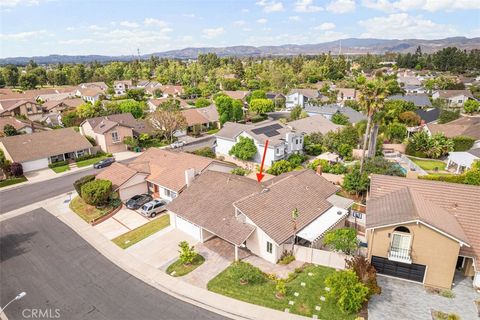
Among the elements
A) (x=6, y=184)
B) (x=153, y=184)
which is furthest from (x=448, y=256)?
(x=6, y=184)

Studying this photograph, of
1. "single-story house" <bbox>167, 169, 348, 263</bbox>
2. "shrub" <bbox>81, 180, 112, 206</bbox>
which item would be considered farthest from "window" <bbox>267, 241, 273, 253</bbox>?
"shrub" <bbox>81, 180, 112, 206</bbox>

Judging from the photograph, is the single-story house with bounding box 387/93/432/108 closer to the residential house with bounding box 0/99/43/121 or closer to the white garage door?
the white garage door

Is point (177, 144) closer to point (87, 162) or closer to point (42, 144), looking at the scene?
point (87, 162)

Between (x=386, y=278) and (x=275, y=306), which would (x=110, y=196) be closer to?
(x=275, y=306)

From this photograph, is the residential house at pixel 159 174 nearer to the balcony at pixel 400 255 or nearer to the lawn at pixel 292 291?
the lawn at pixel 292 291

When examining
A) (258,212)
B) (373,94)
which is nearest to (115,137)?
(258,212)
